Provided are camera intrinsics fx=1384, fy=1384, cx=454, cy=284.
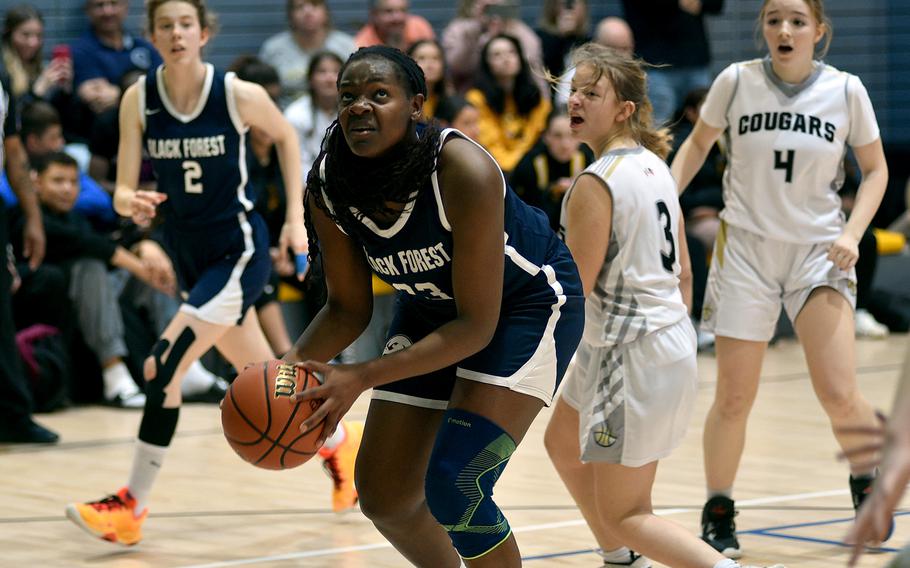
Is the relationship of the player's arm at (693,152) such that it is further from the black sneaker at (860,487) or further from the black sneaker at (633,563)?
the black sneaker at (633,563)

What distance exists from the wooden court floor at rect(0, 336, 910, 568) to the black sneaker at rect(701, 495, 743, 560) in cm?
8

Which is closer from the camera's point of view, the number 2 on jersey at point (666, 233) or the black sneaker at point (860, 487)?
the number 2 on jersey at point (666, 233)

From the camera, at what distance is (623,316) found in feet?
12.7

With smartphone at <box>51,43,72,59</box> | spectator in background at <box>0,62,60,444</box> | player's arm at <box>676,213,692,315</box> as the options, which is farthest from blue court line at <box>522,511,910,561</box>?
smartphone at <box>51,43,72,59</box>

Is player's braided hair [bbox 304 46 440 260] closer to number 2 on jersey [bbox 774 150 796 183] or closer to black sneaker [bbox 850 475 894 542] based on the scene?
number 2 on jersey [bbox 774 150 796 183]

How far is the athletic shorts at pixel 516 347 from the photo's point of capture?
3406 millimetres

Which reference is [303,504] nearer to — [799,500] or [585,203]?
[799,500]

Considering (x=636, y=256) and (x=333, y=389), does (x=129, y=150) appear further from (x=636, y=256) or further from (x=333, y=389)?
(x=333, y=389)

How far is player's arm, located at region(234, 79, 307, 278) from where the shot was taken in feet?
17.5

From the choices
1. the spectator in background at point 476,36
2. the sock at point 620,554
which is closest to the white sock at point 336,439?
the sock at point 620,554

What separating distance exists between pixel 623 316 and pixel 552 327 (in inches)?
17.2

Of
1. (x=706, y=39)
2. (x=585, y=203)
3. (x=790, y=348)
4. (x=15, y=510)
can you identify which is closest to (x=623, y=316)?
(x=585, y=203)

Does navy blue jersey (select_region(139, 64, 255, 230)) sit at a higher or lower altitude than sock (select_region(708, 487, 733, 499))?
higher

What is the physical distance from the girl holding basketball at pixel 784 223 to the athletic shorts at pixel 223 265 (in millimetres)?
1691
